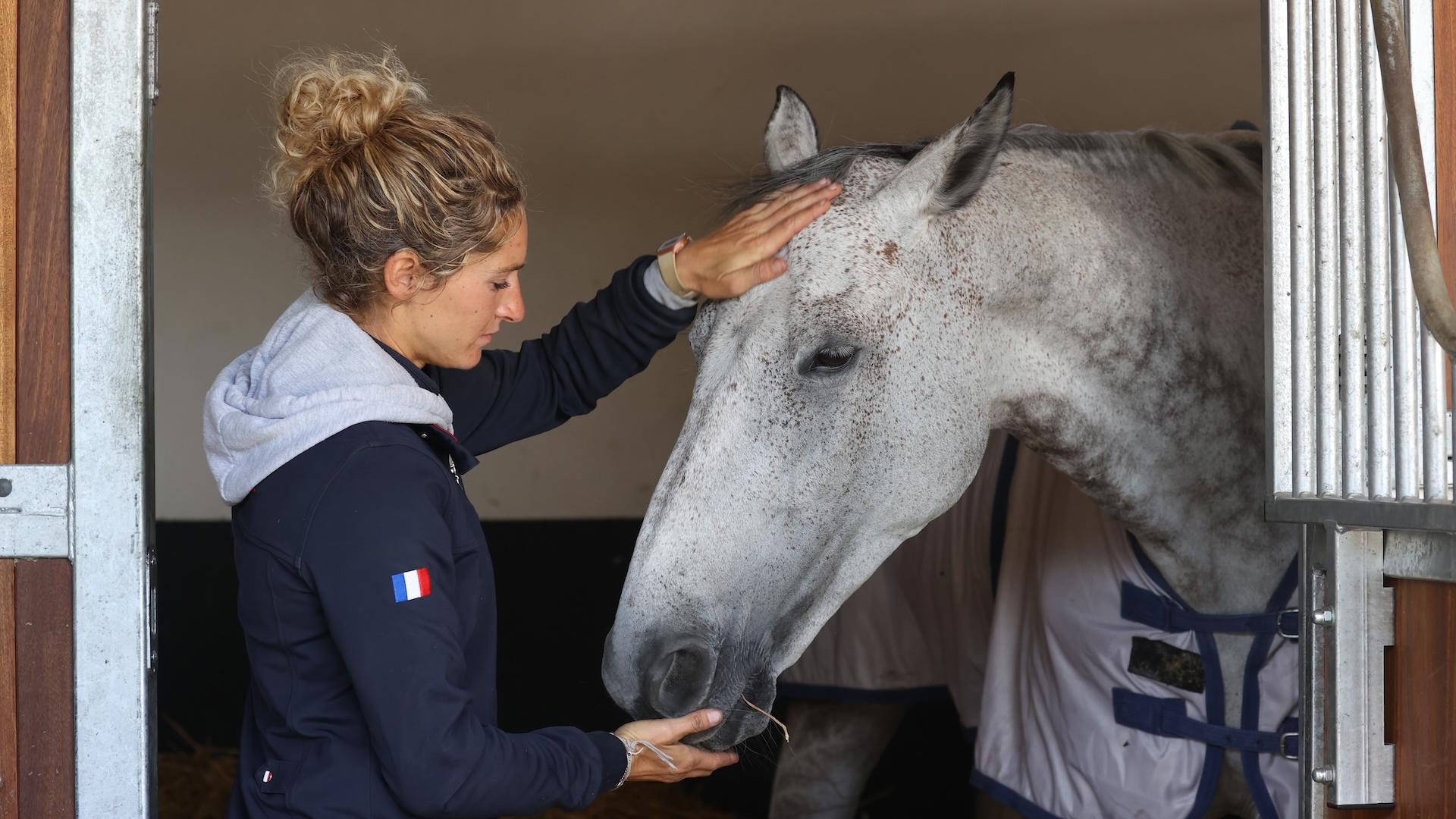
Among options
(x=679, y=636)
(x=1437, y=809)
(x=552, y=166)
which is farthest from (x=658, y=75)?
(x=1437, y=809)

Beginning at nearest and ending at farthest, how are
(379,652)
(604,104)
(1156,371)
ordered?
1. (379,652)
2. (1156,371)
3. (604,104)

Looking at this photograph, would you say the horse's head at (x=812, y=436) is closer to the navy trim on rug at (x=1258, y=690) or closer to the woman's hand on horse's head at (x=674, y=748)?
the woman's hand on horse's head at (x=674, y=748)

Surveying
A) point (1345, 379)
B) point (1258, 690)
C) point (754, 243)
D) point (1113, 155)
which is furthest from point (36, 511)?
point (1258, 690)

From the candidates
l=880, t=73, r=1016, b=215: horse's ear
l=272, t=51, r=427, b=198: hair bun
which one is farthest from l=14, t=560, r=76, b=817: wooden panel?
l=880, t=73, r=1016, b=215: horse's ear

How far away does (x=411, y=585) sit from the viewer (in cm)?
108

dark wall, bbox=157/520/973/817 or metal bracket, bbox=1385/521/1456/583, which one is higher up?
metal bracket, bbox=1385/521/1456/583

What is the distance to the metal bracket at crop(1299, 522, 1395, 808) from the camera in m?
1.18

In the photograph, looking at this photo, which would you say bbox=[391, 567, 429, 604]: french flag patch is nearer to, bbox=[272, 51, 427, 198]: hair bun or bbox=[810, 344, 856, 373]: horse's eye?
bbox=[272, 51, 427, 198]: hair bun

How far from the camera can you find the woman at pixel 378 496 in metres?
1.08

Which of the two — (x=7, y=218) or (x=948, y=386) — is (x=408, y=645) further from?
(x=948, y=386)

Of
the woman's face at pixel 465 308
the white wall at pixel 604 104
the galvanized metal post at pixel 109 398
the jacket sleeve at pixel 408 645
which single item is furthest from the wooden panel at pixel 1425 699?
the white wall at pixel 604 104

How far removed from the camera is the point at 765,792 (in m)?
3.62

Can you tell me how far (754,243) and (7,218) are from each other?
31.9 inches

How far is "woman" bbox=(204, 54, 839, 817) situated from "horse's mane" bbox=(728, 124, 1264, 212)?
1.53 feet
